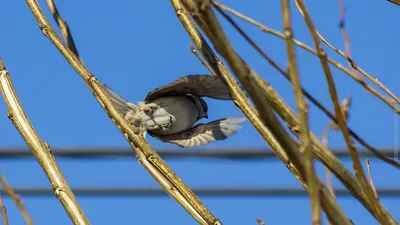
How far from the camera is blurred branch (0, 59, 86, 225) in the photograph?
1.74 metres

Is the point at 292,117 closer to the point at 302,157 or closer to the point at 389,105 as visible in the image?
the point at 302,157

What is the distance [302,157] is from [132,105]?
189cm

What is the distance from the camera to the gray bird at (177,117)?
111 inches

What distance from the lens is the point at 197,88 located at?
8.50 feet

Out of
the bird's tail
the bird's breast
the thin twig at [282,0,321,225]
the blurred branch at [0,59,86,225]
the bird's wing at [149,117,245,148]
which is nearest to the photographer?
the thin twig at [282,0,321,225]

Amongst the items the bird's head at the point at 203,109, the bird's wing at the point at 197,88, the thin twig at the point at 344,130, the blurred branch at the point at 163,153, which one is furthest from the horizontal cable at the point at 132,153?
the thin twig at the point at 344,130

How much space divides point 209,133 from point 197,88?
0.98 ft

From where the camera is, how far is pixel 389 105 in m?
1.61

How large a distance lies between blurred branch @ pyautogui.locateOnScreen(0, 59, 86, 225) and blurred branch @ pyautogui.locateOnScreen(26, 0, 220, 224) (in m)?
0.15

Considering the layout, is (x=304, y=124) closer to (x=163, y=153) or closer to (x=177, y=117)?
(x=177, y=117)

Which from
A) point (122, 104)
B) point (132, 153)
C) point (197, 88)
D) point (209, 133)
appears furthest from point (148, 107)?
Answer: point (132, 153)

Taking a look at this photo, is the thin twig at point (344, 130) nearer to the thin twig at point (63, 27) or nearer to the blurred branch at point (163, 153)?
the thin twig at point (63, 27)

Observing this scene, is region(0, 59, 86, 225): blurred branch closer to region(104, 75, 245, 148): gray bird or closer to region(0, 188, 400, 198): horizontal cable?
region(104, 75, 245, 148): gray bird

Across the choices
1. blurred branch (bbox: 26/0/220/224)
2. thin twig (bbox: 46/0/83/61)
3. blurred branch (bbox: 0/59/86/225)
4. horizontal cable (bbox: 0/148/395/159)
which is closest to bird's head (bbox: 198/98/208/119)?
thin twig (bbox: 46/0/83/61)
